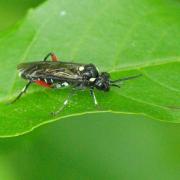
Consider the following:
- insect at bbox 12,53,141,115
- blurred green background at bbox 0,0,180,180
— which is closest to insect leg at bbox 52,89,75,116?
insect at bbox 12,53,141,115

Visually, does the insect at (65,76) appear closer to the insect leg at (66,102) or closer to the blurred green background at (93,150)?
the insect leg at (66,102)

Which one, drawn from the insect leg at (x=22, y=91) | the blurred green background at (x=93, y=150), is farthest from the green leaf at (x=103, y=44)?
the blurred green background at (x=93, y=150)

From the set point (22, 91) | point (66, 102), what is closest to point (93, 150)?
point (66, 102)

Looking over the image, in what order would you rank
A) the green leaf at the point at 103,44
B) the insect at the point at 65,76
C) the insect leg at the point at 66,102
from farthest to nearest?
the insect at the point at 65,76 → the green leaf at the point at 103,44 → the insect leg at the point at 66,102

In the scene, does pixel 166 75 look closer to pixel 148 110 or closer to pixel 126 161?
pixel 148 110

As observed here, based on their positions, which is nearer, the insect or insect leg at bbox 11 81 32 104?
insect leg at bbox 11 81 32 104

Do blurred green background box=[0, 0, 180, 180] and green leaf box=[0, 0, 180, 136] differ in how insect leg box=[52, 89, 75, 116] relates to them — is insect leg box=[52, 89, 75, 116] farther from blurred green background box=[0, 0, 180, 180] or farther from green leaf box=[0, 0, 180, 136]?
blurred green background box=[0, 0, 180, 180]

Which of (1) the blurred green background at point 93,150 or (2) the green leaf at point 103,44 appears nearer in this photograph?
(2) the green leaf at point 103,44
